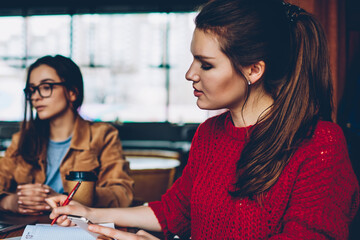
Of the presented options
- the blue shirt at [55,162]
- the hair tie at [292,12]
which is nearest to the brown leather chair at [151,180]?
the blue shirt at [55,162]

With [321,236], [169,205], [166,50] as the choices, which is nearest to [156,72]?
[166,50]

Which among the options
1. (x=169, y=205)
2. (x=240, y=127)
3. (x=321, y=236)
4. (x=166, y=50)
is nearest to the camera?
(x=321, y=236)

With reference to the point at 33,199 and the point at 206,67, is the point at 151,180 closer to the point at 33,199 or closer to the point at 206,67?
the point at 33,199

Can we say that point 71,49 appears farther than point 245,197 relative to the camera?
Yes

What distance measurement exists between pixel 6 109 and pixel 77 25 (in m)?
1.94

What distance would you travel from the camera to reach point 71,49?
20.8 feet

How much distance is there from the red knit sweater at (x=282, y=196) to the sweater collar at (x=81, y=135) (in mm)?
820

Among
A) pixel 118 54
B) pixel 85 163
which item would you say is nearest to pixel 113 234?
pixel 85 163

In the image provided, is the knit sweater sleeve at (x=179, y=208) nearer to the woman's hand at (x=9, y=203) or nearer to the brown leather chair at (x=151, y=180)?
the woman's hand at (x=9, y=203)

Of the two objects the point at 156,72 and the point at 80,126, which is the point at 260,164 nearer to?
the point at 80,126

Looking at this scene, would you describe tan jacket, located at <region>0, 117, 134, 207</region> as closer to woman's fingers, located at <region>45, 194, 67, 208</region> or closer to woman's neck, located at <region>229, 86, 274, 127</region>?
woman's fingers, located at <region>45, 194, 67, 208</region>

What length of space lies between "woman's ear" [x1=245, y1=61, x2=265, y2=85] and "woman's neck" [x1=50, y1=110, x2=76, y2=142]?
4.19 feet

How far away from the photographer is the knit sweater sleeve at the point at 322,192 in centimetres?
90

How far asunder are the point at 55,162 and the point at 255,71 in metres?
1.31
